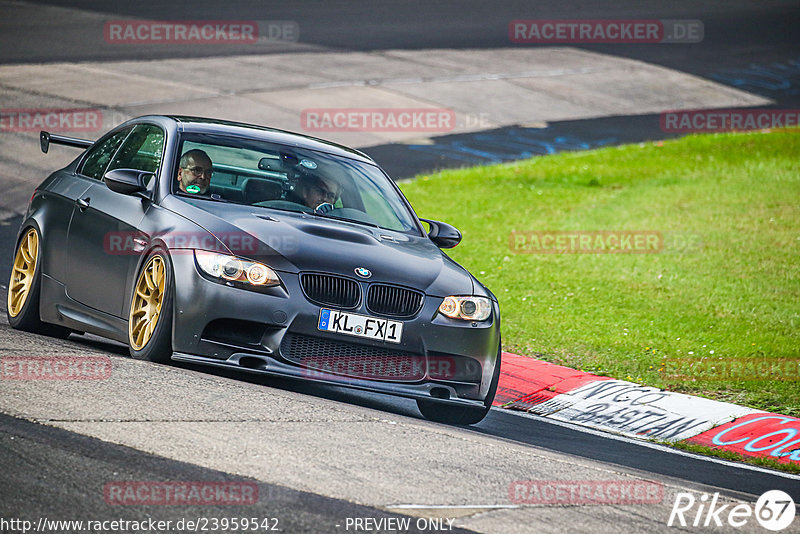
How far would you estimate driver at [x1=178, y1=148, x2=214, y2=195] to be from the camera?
300 inches

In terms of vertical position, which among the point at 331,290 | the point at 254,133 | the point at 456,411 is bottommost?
the point at 456,411

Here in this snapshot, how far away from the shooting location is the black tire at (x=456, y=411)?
24.3 ft

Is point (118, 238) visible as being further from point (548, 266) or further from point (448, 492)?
point (548, 266)

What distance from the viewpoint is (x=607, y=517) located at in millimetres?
5258

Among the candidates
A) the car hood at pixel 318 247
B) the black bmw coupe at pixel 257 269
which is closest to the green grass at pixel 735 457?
the black bmw coupe at pixel 257 269

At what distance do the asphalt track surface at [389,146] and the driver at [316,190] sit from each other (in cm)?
123

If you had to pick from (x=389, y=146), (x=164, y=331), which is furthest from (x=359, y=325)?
(x=389, y=146)

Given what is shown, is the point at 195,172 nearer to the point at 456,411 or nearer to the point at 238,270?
the point at 238,270

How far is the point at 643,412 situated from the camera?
29.7 ft

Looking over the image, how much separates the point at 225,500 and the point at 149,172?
344 cm

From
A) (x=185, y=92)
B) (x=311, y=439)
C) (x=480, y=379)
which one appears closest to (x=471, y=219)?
(x=185, y=92)

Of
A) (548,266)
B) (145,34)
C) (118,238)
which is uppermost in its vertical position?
(145,34)

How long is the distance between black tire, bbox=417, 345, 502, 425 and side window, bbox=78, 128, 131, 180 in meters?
2.84

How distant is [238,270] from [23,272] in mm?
2572
